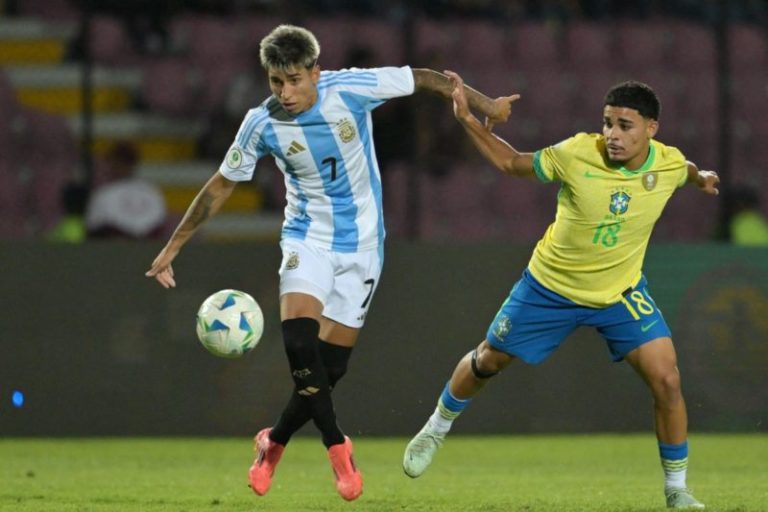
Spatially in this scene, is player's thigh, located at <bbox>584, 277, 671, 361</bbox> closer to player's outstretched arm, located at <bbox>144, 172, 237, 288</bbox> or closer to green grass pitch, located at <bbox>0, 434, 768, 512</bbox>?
green grass pitch, located at <bbox>0, 434, 768, 512</bbox>

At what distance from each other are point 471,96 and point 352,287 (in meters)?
1.06

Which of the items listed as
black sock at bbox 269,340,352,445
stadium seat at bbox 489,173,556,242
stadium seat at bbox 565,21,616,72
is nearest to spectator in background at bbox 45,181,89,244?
stadium seat at bbox 489,173,556,242

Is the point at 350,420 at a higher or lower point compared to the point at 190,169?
lower

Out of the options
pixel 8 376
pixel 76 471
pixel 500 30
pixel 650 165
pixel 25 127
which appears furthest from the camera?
pixel 500 30

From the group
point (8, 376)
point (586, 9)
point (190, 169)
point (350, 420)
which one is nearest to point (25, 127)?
point (190, 169)

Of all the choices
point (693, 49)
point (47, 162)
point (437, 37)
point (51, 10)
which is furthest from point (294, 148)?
point (51, 10)

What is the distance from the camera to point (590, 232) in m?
7.24

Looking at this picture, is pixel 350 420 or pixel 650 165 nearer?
pixel 650 165

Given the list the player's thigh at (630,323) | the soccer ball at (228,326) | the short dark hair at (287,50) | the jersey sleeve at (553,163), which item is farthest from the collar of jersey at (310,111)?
the player's thigh at (630,323)

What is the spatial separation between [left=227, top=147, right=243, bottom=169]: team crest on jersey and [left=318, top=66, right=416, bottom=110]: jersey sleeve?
0.49 meters

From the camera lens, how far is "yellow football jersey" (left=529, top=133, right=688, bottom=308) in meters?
7.14

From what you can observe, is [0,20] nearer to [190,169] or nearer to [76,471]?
[190,169]

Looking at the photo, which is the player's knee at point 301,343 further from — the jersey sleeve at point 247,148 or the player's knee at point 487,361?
the player's knee at point 487,361

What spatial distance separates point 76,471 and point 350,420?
8.09 feet
